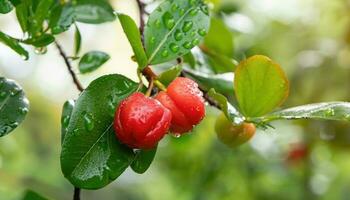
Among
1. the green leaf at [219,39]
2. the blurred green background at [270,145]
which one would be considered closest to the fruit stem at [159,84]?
the green leaf at [219,39]

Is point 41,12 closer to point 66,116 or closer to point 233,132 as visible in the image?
point 66,116

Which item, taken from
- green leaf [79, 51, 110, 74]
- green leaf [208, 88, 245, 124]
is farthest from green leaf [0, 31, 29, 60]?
green leaf [208, 88, 245, 124]

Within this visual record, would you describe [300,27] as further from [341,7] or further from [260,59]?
[260,59]

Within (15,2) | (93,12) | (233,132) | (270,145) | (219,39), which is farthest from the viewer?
(270,145)

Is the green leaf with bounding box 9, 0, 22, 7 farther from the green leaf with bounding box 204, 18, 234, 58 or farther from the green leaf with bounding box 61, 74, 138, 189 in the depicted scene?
the green leaf with bounding box 204, 18, 234, 58

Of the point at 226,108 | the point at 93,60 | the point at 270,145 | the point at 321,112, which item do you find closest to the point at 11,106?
the point at 93,60

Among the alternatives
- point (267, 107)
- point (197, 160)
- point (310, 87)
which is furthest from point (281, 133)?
point (267, 107)
